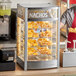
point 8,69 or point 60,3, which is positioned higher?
point 60,3

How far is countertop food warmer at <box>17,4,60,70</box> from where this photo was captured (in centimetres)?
368

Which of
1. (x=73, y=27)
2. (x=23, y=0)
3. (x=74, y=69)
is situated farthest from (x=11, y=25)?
(x=74, y=69)

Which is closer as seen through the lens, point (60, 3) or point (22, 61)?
point (22, 61)

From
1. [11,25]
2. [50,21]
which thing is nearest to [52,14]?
[50,21]

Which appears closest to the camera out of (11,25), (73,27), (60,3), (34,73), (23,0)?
(34,73)

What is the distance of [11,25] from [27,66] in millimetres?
1290

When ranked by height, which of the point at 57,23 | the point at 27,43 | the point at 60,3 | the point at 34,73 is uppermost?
the point at 60,3

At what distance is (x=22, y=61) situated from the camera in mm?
3793

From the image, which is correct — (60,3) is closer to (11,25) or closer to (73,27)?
(11,25)

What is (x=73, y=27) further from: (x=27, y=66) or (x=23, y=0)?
(x=23, y=0)

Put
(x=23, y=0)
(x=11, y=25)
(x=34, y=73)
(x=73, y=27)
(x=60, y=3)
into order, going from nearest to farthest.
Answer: (x=34, y=73)
(x=73, y=27)
(x=11, y=25)
(x=23, y=0)
(x=60, y=3)

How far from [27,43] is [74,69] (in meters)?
0.64

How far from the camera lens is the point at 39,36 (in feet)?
12.3

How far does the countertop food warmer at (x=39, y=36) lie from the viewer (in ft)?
12.1
